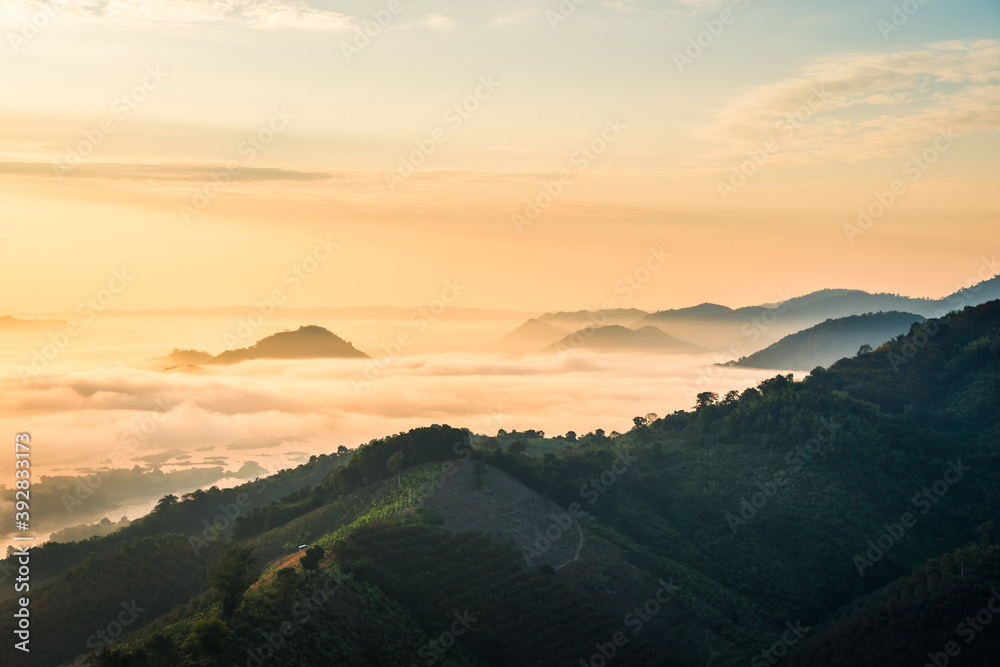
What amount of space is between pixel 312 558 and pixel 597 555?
24.4 m

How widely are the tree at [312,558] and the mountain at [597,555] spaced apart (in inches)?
6.5

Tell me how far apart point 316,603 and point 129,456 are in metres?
140

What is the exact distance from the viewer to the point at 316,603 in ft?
163

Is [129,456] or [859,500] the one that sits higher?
[129,456]

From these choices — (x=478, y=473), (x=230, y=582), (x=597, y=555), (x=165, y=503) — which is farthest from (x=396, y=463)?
(x=165, y=503)

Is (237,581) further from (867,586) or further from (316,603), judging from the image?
(867,586)

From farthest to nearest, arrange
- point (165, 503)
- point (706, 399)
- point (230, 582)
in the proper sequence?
point (706, 399) → point (165, 503) → point (230, 582)

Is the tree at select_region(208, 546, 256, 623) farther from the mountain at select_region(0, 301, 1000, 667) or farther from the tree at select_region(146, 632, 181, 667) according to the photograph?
the tree at select_region(146, 632, 181, 667)

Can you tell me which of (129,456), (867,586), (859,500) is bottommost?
(867,586)

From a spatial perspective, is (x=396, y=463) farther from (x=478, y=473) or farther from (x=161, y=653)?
(x=161, y=653)

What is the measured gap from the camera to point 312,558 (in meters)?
53.5

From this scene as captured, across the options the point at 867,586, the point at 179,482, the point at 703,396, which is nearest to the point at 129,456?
the point at 179,482

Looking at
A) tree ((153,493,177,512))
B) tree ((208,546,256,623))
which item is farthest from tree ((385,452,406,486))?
tree ((153,493,177,512))

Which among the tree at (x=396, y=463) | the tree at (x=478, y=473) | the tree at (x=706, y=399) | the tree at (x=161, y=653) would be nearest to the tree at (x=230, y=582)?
the tree at (x=161, y=653)
